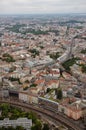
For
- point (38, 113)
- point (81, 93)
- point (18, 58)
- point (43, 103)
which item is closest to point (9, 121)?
point (38, 113)

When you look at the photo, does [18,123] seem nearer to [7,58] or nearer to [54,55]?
[7,58]

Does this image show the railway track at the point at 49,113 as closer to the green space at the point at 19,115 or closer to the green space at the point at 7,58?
the green space at the point at 19,115

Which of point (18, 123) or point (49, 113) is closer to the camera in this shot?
point (18, 123)

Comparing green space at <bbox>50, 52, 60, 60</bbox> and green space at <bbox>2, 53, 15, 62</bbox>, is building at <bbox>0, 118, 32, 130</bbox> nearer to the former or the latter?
green space at <bbox>2, 53, 15, 62</bbox>

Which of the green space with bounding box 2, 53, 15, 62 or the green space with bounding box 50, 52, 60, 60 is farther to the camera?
the green space with bounding box 50, 52, 60, 60

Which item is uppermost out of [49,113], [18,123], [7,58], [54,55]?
[18,123]

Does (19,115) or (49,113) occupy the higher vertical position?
(19,115)

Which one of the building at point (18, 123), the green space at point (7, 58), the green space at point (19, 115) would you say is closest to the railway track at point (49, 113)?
the green space at point (19, 115)

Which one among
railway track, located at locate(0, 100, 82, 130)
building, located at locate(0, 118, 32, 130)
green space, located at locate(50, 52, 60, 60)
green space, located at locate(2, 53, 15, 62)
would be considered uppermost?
building, located at locate(0, 118, 32, 130)

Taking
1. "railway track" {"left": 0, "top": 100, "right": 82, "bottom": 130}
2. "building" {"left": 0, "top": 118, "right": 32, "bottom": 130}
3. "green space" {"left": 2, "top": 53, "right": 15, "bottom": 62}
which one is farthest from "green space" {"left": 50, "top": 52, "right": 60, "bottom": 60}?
"building" {"left": 0, "top": 118, "right": 32, "bottom": 130}

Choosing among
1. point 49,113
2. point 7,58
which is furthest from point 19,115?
point 7,58

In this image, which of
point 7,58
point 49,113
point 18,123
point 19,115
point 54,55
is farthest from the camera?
point 54,55
